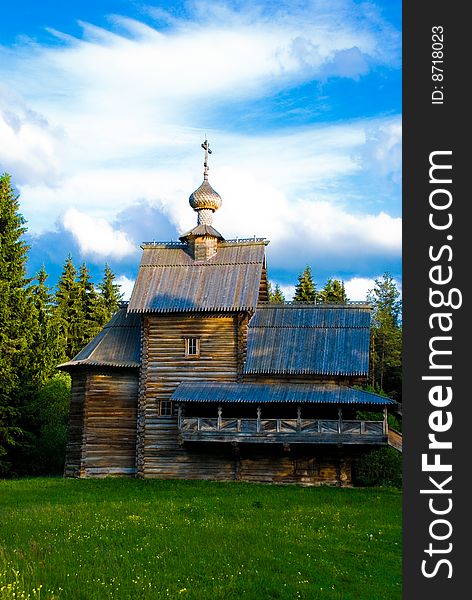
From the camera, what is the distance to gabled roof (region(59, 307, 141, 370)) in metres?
33.5

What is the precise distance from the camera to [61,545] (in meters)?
15.8

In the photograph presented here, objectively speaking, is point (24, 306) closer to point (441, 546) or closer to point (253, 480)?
point (253, 480)

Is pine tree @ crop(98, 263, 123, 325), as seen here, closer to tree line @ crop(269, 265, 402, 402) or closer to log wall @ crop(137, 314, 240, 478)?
tree line @ crop(269, 265, 402, 402)

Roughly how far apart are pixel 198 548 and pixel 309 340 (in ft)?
59.3

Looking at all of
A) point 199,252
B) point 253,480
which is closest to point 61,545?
point 253,480

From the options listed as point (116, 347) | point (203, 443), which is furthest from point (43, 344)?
point (203, 443)

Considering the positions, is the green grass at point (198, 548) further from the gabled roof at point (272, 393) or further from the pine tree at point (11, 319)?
the pine tree at point (11, 319)

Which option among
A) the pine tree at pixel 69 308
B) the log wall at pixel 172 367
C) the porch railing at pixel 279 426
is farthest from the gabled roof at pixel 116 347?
the pine tree at pixel 69 308

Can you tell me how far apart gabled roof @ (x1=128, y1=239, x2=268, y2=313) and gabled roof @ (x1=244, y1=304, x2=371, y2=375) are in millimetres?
1743

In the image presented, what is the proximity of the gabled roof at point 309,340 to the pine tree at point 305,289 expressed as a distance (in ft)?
99.9

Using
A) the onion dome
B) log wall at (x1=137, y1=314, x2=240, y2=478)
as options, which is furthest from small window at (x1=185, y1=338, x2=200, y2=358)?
the onion dome

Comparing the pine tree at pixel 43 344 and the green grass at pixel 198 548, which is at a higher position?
the pine tree at pixel 43 344

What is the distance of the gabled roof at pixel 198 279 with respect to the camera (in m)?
33.2

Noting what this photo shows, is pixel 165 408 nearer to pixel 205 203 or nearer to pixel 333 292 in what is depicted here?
pixel 205 203
